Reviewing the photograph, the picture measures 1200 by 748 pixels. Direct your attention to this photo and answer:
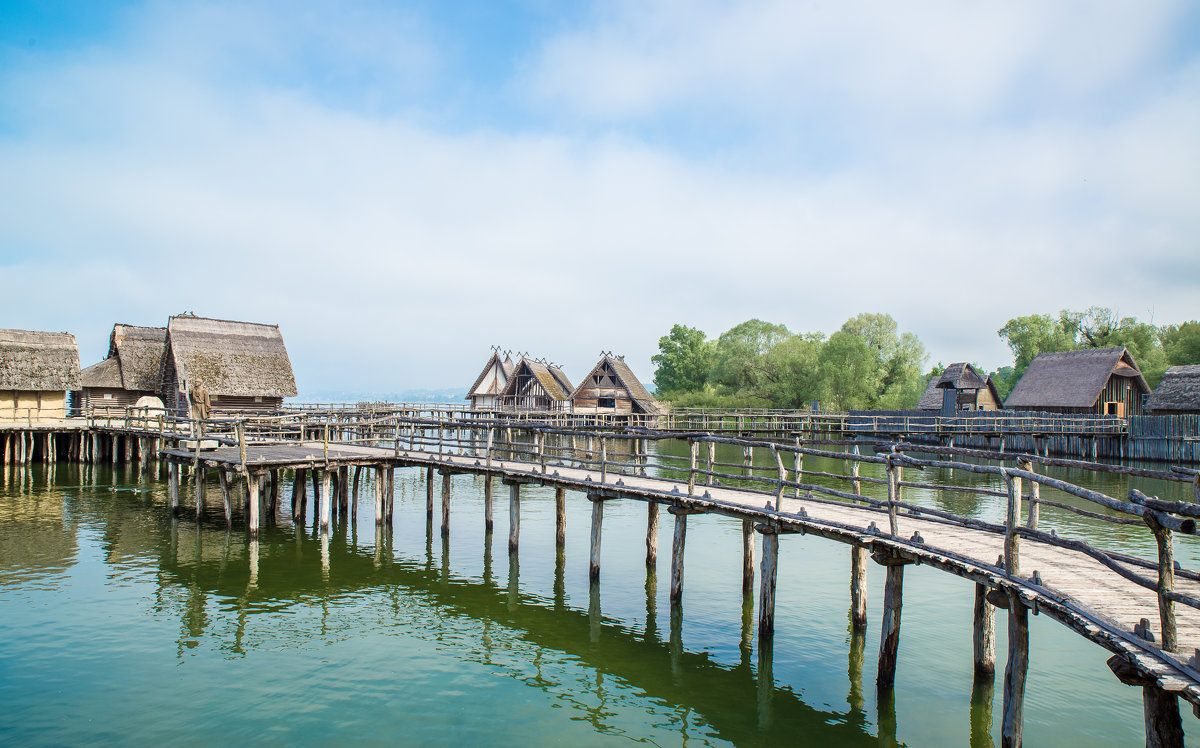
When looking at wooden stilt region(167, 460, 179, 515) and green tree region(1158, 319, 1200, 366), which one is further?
green tree region(1158, 319, 1200, 366)

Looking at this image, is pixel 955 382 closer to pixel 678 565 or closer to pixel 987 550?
pixel 678 565

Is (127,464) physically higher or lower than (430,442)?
lower

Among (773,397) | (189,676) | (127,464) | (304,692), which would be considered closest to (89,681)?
(189,676)

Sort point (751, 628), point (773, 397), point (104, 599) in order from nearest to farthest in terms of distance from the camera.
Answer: point (751, 628), point (104, 599), point (773, 397)

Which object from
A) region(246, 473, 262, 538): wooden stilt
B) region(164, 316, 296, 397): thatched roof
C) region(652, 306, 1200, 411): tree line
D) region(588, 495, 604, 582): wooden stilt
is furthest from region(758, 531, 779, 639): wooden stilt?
region(652, 306, 1200, 411): tree line

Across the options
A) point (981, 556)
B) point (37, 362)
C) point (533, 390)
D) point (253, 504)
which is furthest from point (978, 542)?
point (533, 390)

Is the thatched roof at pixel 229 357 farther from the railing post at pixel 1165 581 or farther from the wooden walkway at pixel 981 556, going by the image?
the railing post at pixel 1165 581

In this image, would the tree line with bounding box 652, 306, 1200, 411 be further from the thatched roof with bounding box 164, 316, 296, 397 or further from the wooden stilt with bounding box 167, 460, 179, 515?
the wooden stilt with bounding box 167, 460, 179, 515

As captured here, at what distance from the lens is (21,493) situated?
26.7 metres

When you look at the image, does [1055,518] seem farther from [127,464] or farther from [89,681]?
[127,464]

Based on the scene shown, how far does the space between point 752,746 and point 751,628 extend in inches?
169

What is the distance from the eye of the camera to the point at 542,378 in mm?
55469

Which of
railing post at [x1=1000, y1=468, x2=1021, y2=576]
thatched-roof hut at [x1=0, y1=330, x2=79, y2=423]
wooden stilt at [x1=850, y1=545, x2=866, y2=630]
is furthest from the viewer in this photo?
thatched-roof hut at [x1=0, y1=330, x2=79, y2=423]

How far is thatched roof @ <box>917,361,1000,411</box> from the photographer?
53.5 m
